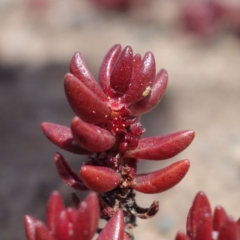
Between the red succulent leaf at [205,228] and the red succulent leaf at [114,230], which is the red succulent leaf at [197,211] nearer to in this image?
the red succulent leaf at [205,228]

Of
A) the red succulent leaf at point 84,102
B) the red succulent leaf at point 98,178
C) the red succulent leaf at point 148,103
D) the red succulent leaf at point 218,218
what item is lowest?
the red succulent leaf at point 218,218

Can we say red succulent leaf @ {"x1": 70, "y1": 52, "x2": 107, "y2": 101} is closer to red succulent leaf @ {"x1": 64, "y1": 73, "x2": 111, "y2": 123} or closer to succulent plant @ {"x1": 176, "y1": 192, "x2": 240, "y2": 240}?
red succulent leaf @ {"x1": 64, "y1": 73, "x2": 111, "y2": 123}

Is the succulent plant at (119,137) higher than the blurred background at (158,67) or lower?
lower

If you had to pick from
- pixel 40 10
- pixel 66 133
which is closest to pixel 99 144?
pixel 66 133

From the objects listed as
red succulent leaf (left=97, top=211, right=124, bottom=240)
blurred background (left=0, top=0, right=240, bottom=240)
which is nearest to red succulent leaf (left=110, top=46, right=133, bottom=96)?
red succulent leaf (left=97, top=211, right=124, bottom=240)

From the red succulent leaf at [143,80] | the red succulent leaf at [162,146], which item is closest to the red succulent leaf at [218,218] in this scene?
the red succulent leaf at [162,146]

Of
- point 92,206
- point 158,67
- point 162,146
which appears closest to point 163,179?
point 162,146

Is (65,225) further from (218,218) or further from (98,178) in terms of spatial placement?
(218,218)
